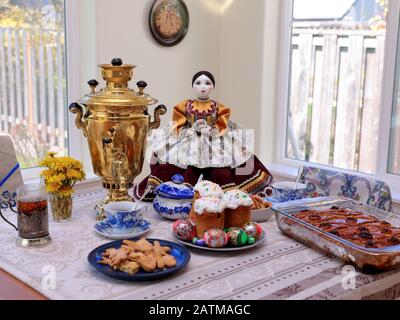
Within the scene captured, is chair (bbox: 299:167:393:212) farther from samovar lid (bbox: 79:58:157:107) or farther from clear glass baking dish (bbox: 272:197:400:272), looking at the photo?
samovar lid (bbox: 79:58:157:107)

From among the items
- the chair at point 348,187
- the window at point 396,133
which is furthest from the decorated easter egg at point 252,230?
the window at point 396,133

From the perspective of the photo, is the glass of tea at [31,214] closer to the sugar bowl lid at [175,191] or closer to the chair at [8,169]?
the sugar bowl lid at [175,191]

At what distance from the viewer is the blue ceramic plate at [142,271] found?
114cm

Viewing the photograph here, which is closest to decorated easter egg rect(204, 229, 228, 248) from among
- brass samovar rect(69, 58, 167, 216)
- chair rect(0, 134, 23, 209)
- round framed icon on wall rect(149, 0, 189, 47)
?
brass samovar rect(69, 58, 167, 216)

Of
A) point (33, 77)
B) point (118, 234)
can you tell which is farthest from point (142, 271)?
point (33, 77)

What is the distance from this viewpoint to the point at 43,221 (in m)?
1.39

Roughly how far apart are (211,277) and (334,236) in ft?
1.02

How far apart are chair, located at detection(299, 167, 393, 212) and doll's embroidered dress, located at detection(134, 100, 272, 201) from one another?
0.19 m

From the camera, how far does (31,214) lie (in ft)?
4.48

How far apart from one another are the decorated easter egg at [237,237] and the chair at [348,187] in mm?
570

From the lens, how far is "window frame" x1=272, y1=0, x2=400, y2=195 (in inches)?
100
